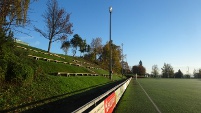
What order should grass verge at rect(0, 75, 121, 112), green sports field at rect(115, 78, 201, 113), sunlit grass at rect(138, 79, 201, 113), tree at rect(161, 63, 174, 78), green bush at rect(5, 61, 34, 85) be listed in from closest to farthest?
grass verge at rect(0, 75, 121, 112) < green sports field at rect(115, 78, 201, 113) < sunlit grass at rect(138, 79, 201, 113) < green bush at rect(5, 61, 34, 85) < tree at rect(161, 63, 174, 78)

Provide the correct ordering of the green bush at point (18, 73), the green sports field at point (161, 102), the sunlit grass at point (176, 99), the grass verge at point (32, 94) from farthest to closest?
the green bush at point (18, 73)
the sunlit grass at point (176, 99)
the green sports field at point (161, 102)
the grass verge at point (32, 94)

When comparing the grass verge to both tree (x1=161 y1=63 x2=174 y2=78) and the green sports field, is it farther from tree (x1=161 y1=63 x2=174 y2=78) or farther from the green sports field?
tree (x1=161 y1=63 x2=174 y2=78)

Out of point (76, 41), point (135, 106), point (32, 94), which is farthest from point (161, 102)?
point (76, 41)

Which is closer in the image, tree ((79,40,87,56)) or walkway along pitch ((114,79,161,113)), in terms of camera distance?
walkway along pitch ((114,79,161,113))

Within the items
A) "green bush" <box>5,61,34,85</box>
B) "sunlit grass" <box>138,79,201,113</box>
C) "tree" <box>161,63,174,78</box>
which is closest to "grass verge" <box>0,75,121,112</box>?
"green bush" <box>5,61,34,85</box>

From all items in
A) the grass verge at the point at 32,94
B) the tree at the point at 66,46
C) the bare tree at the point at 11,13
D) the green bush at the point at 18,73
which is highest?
the tree at the point at 66,46

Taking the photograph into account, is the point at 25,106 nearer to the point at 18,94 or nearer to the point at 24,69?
the point at 18,94

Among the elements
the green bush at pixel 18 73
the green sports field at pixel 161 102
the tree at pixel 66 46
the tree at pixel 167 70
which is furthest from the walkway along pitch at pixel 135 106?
the tree at pixel 167 70

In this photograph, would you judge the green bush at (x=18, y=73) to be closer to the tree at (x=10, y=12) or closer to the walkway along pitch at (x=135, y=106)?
the tree at (x=10, y=12)

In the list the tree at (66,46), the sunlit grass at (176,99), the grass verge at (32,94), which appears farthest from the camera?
the tree at (66,46)

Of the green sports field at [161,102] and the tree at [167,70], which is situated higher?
the tree at [167,70]

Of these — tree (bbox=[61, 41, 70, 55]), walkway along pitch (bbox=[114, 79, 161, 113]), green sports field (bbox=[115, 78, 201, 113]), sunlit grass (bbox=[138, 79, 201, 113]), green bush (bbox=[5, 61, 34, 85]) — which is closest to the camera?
walkway along pitch (bbox=[114, 79, 161, 113])

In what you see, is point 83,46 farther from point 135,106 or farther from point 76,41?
point 135,106

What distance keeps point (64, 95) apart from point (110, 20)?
2640 centimetres
